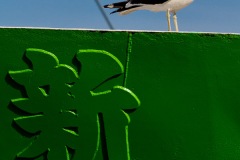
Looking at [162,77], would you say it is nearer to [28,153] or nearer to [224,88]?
[224,88]

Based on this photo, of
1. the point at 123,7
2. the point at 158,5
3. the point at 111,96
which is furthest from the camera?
the point at 123,7

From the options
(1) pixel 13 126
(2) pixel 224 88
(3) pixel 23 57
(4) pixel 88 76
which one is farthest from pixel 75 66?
(2) pixel 224 88

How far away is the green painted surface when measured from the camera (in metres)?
2.72

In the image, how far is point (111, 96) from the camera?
2.76 m

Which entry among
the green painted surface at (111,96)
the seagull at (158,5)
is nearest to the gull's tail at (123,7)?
the seagull at (158,5)

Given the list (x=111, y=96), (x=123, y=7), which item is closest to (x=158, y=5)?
(x=123, y=7)

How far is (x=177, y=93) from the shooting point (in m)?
2.87

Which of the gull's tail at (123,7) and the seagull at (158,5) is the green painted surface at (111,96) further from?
the gull's tail at (123,7)

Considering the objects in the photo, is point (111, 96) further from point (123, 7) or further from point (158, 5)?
point (123, 7)

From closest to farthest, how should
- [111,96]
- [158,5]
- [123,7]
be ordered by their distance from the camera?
[111,96]
[158,5]
[123,7]

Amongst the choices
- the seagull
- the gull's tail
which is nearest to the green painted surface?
the seagull

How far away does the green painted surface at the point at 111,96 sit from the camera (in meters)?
2.72

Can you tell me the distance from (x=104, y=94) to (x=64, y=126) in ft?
1.01

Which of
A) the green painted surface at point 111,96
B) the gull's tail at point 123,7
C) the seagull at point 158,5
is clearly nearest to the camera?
the green painted surface at point 111,96
